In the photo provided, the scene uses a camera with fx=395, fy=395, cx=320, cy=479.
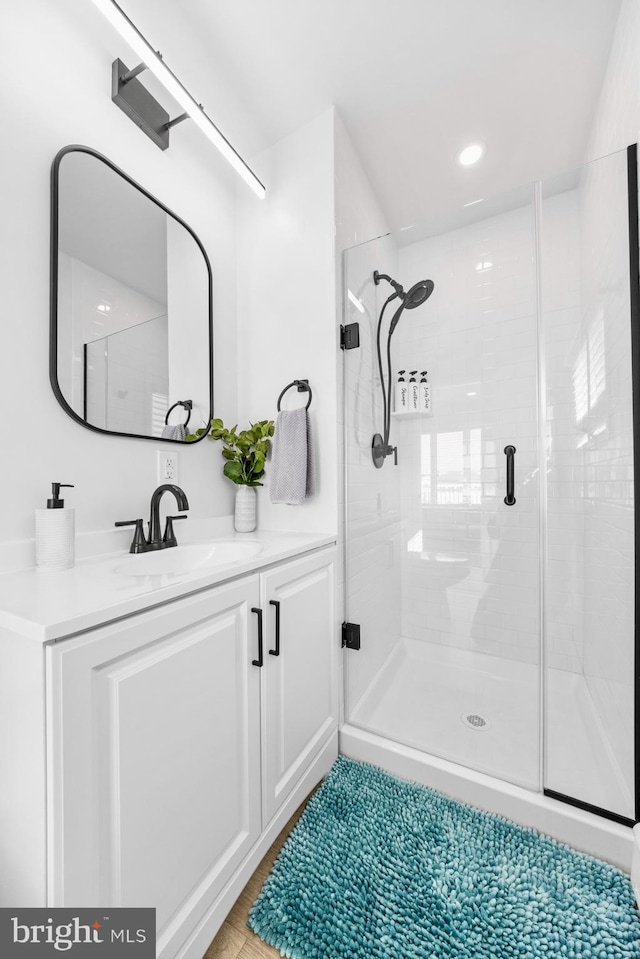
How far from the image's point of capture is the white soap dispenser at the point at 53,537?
3.32 ft

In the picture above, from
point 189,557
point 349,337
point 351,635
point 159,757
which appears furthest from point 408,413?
point 159,757

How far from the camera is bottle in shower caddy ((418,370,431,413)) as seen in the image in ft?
6.05

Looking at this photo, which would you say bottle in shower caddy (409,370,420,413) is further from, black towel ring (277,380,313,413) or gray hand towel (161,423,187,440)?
gray hand towel (161,423,187,440)

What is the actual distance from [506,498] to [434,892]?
1.26 m

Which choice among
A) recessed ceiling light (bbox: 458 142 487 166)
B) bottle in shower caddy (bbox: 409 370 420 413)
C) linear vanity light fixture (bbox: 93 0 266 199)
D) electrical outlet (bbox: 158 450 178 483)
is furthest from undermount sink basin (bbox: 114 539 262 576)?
→ recessed ceiling light (bbox: 458 142 487 166)

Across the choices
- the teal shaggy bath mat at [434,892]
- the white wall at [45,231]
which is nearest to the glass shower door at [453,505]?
the teal shaggy bath mat at [434,892]

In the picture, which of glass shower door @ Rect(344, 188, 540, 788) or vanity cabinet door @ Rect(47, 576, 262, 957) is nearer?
vanity cabinet door @ Rect(47, 576, 262, 957)

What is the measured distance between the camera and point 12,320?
105cm

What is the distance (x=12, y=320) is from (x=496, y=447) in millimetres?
1683

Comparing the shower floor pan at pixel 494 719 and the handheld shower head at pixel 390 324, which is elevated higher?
the handheld shower head at pixel 390 324

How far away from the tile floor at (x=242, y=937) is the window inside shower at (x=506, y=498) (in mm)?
660

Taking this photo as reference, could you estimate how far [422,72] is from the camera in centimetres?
152

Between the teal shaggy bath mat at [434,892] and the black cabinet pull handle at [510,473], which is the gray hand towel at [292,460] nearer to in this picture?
the black cabinet pull handle at [510,473]

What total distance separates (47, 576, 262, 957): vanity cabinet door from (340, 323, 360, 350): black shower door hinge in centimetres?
107
